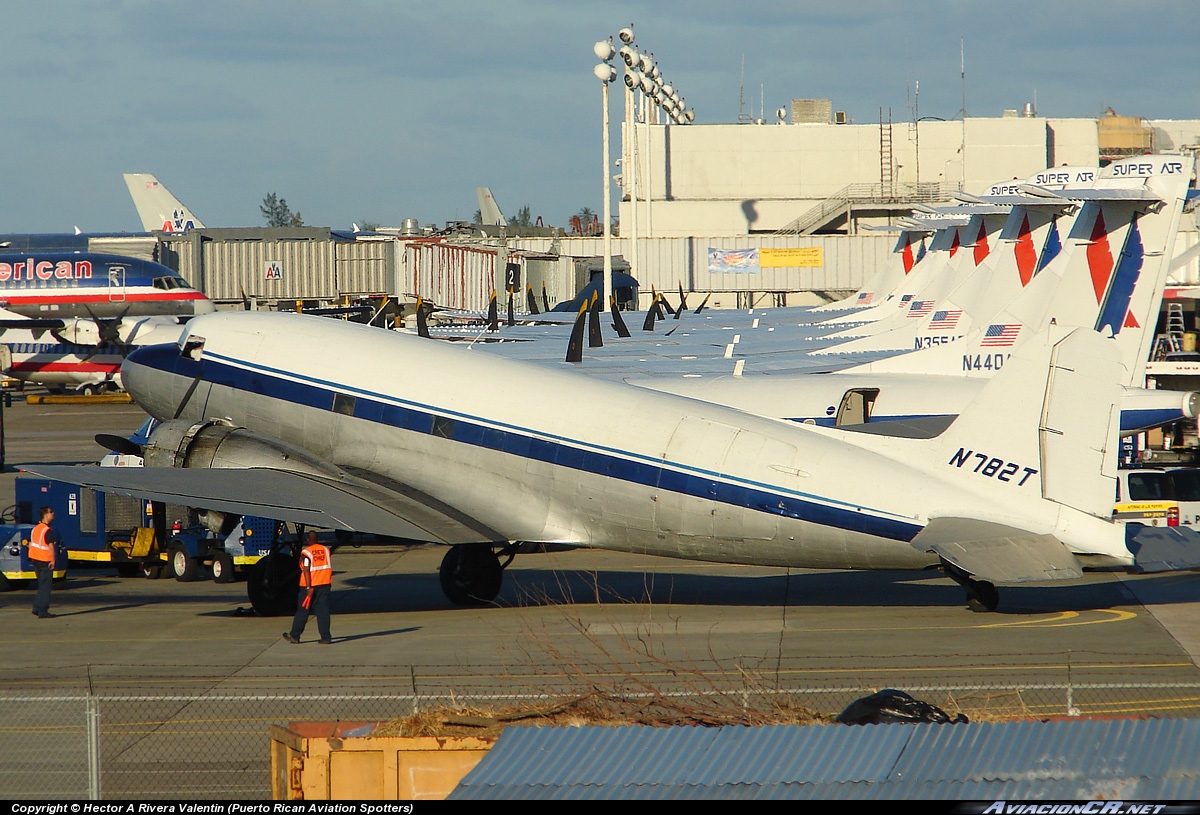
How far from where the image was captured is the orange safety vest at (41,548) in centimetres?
2016

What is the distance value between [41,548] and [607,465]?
9496 mm

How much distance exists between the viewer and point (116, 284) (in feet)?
213

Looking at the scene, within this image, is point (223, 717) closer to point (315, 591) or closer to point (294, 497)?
point (315, 591)

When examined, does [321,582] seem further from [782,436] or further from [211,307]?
[211,307]

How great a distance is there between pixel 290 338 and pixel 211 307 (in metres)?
48.1

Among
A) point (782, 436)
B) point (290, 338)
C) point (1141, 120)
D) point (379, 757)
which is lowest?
point (379, 757)

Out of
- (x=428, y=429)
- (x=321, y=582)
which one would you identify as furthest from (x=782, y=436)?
(x=321, y=582)

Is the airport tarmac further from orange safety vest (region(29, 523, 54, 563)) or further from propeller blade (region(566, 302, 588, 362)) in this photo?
propeller blade (region(566, 302, 588, 362))

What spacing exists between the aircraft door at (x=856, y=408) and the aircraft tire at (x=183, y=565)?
13321 millimetres

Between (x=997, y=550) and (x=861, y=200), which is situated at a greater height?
(x=861, y=200)

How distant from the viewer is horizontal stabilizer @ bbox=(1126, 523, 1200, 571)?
16.7m

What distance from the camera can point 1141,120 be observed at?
10300cm

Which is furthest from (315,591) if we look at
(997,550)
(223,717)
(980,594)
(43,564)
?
(980,594)

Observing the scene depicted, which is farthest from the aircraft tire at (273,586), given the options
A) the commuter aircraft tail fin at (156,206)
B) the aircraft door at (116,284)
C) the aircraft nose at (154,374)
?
the commuter aircraft tail fin at (156,206)
